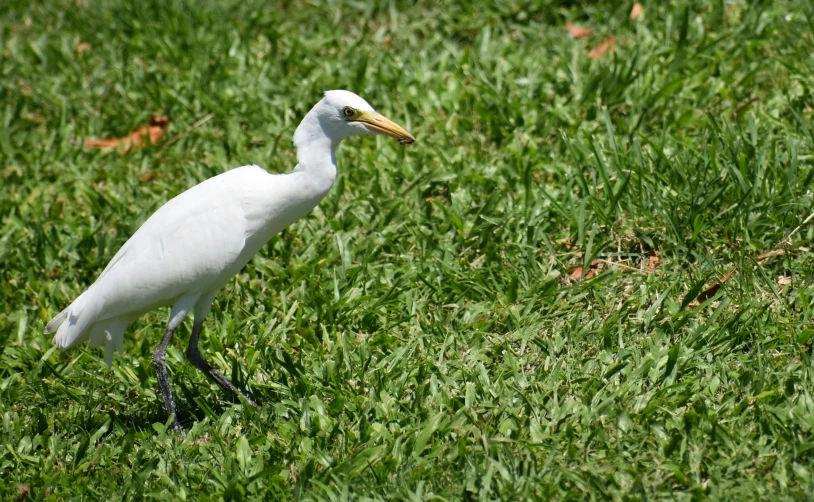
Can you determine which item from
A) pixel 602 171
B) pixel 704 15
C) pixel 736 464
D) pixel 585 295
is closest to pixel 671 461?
pixel 736 464

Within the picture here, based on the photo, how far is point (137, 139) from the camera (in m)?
5.82

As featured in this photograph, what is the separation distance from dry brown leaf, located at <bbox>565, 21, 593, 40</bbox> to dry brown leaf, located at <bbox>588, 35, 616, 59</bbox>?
15 cm

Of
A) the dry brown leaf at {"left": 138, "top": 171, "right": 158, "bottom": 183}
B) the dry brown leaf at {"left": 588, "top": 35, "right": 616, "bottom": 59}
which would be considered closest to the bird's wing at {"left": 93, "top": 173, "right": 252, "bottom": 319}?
the dry brown leaf at {"left": 138, "top": 171, "right": 158, "bottom": 183}

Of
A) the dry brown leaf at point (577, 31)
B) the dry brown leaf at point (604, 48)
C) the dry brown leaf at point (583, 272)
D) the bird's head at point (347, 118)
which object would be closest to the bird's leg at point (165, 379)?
the bird's head at point (347, 118)

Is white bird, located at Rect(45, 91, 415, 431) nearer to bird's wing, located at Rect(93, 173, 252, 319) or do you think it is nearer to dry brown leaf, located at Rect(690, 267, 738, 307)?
bird's wing, located at Rect(93, 173, 252, 319)

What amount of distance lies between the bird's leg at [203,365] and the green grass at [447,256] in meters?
0.07

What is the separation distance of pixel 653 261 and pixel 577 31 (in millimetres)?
2323

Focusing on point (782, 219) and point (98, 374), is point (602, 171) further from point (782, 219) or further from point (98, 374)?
point (98, 374)

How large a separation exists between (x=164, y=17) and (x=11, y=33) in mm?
1314

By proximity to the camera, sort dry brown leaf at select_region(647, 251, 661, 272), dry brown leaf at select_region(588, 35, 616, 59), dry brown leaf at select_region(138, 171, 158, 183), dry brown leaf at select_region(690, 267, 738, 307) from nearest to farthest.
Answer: dry brown leaf at select_region(690, 267, 738, 307) < dry brown leaf at select_region(647, 251, 661, 272) < dry brown leaf at select_region(138, 171, 158, 183) < dry brown leaf at select_region(588, 35, 616, 59)

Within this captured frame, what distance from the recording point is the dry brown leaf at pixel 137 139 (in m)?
5.71

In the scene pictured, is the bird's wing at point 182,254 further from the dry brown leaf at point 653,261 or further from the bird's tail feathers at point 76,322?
the dry brown leaf at point 653,261

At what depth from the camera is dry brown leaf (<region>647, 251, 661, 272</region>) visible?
13.4 ft

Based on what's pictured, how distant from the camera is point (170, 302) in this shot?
13.0 ft
